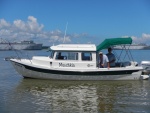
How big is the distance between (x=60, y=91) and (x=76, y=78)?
396cm

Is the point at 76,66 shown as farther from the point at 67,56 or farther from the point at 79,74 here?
the point at 67,56

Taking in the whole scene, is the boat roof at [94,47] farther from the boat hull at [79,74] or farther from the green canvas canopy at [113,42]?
the boat hull at [79,74]

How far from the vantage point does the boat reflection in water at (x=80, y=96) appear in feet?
41.7

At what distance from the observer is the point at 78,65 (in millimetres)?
20562

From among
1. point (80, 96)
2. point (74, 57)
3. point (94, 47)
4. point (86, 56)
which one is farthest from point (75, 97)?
point (94, 47)

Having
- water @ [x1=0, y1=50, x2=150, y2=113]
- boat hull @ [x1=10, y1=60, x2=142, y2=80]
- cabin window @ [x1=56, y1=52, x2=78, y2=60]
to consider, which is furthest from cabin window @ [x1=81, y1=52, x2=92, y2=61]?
water @ [x1=0, y1=50, x2=150, y2=113]

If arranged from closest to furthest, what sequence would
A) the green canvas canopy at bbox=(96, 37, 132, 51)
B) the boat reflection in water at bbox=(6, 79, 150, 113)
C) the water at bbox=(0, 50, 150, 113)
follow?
the water at bbox=(0, 50, 150, 113)
the boat reflection in water at bbox=(6, 79, 150, 113)
the green canvas canopy at bbox=(96, 37, 132, 51)

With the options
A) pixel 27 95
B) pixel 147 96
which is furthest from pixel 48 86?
pixel 147 96

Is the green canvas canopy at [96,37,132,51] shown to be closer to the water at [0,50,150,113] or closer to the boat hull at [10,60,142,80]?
the boat hull at [10,60,142,80]

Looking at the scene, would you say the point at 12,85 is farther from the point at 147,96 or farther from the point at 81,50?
the point at 147,96

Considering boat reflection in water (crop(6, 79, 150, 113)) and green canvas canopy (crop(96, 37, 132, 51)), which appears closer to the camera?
boat reflection in water (crop(6, 79, 150, 113))

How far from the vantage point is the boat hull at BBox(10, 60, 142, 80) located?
67.6 feet

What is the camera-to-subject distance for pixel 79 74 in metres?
20.6

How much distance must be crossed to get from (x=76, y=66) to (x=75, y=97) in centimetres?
563
